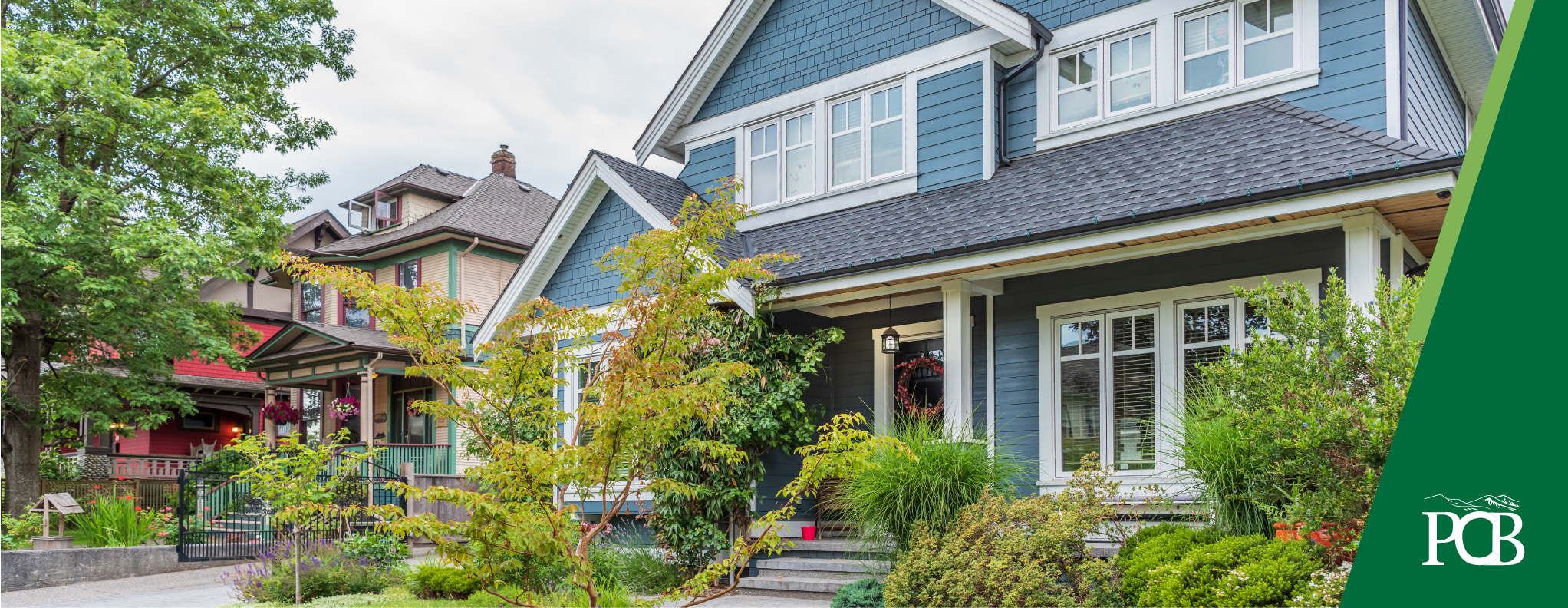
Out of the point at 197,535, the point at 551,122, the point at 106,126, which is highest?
the point at 551,122

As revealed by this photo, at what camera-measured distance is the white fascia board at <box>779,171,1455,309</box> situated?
7154mm

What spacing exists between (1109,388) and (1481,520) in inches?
149

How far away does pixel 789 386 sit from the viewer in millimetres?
10281

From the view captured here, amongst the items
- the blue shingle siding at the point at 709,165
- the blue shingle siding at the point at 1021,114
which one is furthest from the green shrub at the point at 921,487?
the blue shingle siding at the point at 709,165

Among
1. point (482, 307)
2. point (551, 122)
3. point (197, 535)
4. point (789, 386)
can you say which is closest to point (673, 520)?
point (789, 386)

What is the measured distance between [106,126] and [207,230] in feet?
7.64

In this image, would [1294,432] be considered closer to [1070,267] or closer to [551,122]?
[1070,267]

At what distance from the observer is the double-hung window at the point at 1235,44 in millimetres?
9484

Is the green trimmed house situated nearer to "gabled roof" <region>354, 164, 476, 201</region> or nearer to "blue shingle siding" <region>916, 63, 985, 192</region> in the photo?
"gabled roof" <region>354, 164, 476, 201</region>

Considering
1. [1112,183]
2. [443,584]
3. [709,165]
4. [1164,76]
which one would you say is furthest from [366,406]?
[1164,76]

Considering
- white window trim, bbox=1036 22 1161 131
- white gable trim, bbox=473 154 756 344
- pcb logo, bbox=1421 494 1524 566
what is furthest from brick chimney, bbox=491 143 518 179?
pcb logo, bbox=1421 494 1524 566

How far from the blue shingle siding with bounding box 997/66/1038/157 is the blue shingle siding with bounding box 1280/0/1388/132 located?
8.58 feet

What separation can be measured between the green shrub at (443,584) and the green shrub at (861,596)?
3403 mm

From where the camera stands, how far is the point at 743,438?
1016cm
